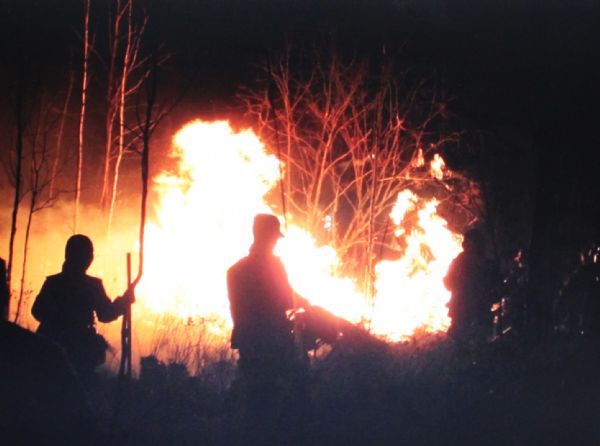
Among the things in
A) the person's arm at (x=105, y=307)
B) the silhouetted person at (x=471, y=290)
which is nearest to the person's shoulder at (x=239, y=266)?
the person's arm at (x=105, y=307)

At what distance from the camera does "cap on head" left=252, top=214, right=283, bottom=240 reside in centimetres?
669

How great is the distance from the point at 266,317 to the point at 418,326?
245 inches

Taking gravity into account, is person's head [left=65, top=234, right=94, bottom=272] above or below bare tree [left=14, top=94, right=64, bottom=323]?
below

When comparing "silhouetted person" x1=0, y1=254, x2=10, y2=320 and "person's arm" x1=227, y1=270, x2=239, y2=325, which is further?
"person's arm" x1=227, y1=270, x2=239, y2=325

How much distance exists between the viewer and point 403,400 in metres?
7.54

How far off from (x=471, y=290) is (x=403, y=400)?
2557mm

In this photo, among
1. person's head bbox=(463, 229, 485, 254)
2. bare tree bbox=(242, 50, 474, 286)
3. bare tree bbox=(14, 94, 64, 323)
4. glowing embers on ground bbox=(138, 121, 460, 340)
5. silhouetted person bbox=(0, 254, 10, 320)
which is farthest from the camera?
bare tree bbox=(242, 50, 474, 286)

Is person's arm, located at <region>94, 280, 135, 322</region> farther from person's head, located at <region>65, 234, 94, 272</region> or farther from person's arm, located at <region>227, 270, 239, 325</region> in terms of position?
person's arm, located at <region>227, 270, 239, 325</region>

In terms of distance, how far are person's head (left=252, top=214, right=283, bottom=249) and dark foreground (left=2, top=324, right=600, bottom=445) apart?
1.54 meters

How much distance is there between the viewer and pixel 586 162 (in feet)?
31.8

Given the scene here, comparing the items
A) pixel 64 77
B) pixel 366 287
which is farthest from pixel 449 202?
pixel 64 77

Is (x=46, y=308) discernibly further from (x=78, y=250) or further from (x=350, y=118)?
(x=350, y=118)

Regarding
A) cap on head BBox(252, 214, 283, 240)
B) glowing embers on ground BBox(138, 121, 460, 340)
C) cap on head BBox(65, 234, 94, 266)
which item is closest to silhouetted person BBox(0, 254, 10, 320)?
cap on head BBox(65, 234, 94, 266)

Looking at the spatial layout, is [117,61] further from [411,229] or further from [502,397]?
[502,397]
